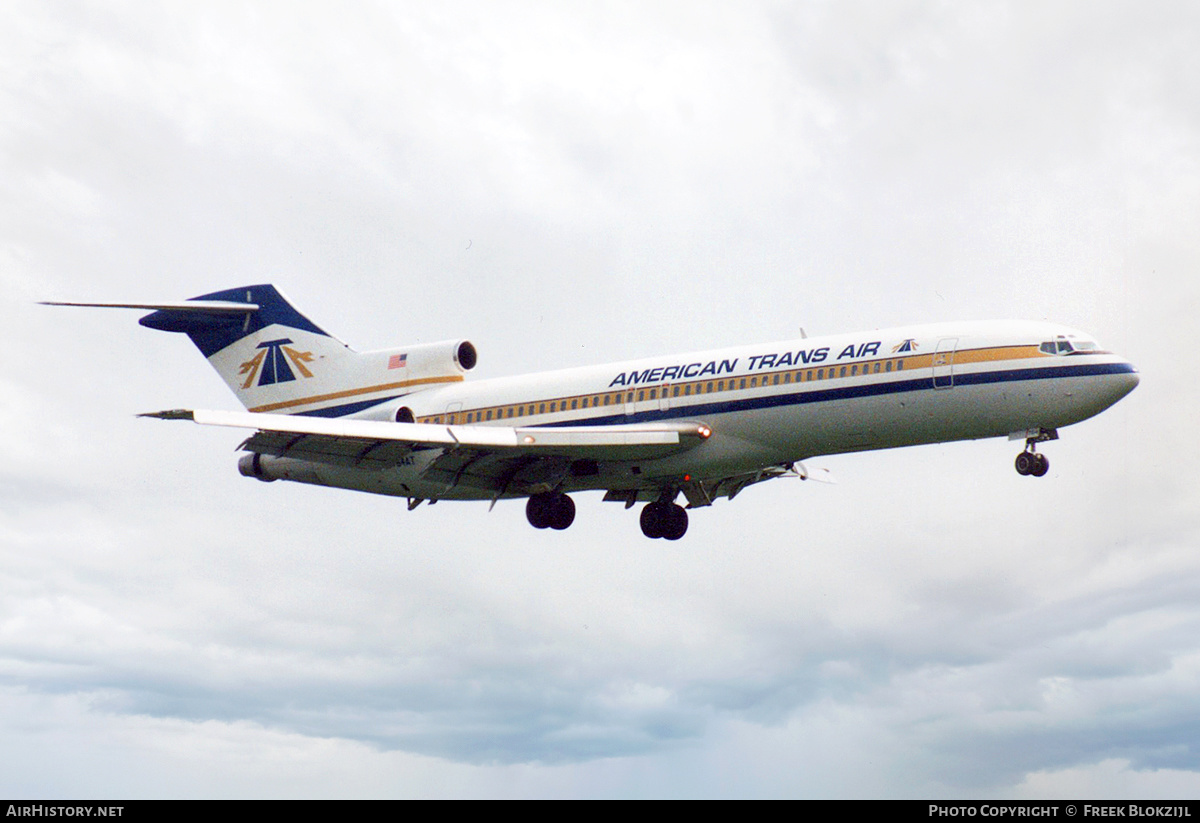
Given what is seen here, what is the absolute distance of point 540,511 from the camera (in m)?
31.0

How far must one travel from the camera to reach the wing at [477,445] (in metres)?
28.5

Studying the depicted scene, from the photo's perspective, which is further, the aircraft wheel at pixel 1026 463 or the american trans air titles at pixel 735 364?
the american trans air titles at pixel 735 364

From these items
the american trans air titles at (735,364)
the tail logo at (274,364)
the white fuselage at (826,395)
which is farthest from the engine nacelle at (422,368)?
the american trans air titles at (735,364)

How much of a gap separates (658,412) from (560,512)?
365 centimetres

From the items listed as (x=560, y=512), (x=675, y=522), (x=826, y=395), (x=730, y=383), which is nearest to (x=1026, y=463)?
(x=826, y=395)

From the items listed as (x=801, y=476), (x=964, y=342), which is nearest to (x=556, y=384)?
(x=801, y=476)

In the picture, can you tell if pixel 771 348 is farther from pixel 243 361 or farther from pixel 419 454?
pixel 243 361

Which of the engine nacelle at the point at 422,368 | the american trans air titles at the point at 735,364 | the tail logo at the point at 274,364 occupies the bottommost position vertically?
the american trans air titles at the point at 735,364

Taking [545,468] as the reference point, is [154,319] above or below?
above

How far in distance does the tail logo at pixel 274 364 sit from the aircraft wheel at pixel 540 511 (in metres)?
9.10

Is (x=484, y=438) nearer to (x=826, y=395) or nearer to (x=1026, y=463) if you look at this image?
(x=826, y=395)

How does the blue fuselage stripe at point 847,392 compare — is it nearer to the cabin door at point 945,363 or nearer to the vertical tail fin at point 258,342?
the cabin door at point 945,363

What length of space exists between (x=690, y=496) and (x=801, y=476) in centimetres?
287

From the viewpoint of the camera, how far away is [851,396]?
26953 millimetres
